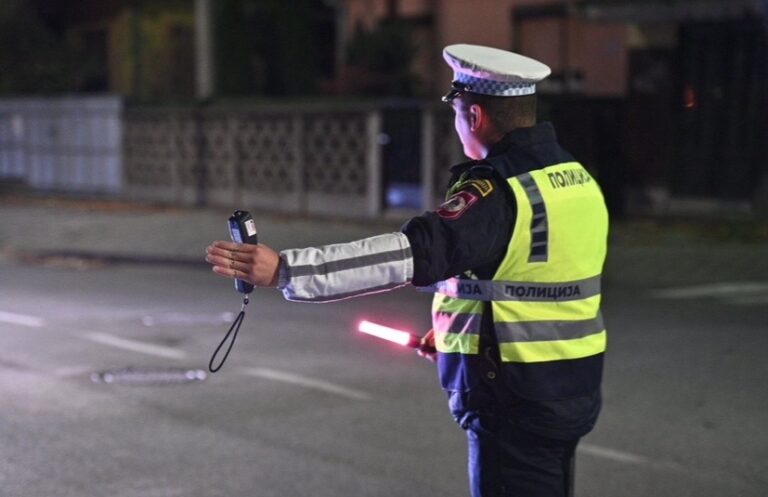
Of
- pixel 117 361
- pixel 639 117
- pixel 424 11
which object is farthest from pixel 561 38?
pixel 117 361

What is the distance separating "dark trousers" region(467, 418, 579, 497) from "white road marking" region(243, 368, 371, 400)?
421 cm

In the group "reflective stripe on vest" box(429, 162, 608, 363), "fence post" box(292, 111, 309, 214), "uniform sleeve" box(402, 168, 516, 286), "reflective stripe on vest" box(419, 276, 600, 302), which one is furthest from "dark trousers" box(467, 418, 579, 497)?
"fence post" box(292, 111, 309, 214)

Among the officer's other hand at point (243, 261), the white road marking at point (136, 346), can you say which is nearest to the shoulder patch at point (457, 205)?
the officer's other hand at point (243, 261)

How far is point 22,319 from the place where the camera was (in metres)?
10.5

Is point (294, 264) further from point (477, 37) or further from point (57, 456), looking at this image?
point (477, 37)

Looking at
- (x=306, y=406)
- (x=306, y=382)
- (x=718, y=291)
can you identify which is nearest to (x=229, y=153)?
(x=718, y=291)

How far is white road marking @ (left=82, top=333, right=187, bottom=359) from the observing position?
880 centimetres

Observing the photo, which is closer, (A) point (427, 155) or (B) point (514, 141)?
(B) point (514, 141)

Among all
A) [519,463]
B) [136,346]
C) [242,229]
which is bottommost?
[136,346]

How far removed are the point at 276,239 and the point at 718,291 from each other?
6.70 metres

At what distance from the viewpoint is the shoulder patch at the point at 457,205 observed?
2920 millimetres

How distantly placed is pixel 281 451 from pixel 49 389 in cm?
217

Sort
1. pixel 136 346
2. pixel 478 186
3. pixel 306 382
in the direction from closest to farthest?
pixel 478 186 < pixel 306 382 < pixel 136 346

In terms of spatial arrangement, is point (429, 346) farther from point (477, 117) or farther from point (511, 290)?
point (477, 117)
